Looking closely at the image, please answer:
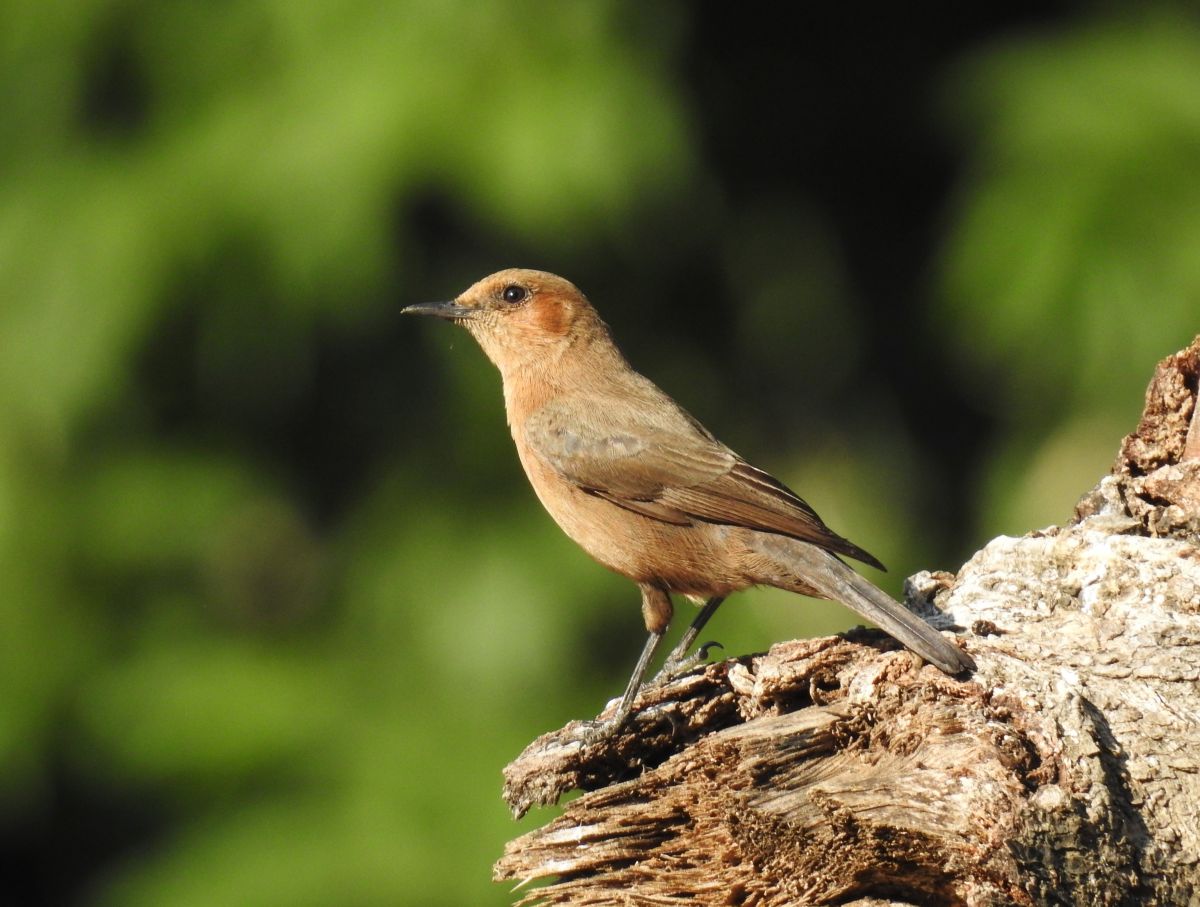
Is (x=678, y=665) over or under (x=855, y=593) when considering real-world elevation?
over

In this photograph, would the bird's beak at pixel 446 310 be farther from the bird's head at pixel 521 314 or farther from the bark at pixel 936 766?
the bark at pixel 936 766

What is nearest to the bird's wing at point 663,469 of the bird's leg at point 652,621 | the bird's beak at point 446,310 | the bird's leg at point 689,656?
the bird's leg at point 652,621

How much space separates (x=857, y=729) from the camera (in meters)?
3.59

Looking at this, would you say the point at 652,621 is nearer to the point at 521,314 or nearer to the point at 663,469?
the point at 663,469

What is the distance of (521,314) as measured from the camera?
599 centimetres

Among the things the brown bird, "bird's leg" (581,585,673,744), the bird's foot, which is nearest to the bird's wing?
the brown bird

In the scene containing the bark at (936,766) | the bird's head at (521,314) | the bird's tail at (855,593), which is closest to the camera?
the bark at (936,766)


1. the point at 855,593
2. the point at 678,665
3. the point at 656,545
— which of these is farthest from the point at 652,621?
the point at 855,593

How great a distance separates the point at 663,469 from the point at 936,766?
211 centimetres

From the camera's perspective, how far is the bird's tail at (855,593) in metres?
3.57

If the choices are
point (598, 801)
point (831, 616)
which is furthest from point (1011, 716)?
point (831, 616)

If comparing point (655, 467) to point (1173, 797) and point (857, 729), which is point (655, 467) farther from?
point (1173, 797)

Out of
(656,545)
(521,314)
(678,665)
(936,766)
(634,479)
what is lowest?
(936,766)

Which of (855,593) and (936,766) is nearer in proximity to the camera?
(936,766)
